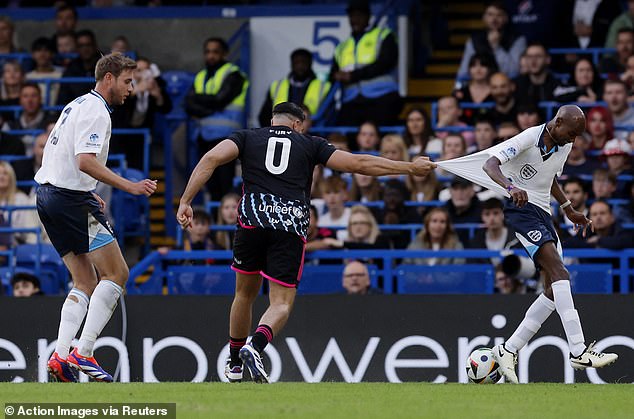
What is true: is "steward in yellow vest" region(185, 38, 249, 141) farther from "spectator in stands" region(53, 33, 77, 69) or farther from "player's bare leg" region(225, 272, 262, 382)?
"player's bare leg" region(225, 272, 262, 382)

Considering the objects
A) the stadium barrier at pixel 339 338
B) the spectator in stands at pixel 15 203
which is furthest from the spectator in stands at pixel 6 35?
the stadium barrier at pixel 339 338

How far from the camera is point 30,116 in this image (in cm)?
1800

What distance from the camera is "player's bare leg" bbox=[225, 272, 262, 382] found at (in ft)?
35.8

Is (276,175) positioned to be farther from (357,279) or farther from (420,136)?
(420,136)

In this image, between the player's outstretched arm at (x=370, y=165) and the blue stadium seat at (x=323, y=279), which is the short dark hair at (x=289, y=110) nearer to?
the player's outstretched arm at (x=370, y=165)

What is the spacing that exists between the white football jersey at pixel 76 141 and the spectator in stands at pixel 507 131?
661 cm

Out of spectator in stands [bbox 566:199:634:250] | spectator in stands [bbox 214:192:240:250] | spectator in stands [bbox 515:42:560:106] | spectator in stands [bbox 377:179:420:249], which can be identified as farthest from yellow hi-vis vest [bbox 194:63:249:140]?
spectator in stands [bbox 566:199:634:250]

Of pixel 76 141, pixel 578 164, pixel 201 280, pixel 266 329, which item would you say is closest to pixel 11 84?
pixel 201 280

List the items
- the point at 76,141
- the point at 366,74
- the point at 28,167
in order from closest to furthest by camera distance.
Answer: the point at 76,141 → the point at 28,167 → the point at 366,74

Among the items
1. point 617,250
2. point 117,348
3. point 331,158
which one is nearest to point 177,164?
point 117,348

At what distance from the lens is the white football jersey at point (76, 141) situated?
1018 cm

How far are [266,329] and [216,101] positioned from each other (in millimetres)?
8152

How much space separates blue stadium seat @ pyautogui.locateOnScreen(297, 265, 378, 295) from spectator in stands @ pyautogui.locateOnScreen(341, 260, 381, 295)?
1.02 feet

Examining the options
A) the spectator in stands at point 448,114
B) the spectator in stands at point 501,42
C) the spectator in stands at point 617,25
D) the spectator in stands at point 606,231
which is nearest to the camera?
the spectator in stands at point 606,231
